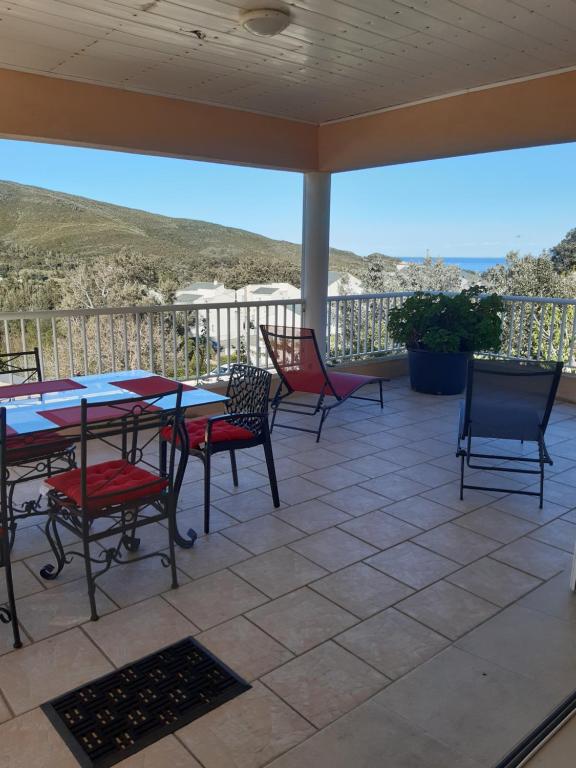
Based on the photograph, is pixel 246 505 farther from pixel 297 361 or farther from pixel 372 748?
pixel 297 361

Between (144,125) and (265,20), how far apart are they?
1.96 m

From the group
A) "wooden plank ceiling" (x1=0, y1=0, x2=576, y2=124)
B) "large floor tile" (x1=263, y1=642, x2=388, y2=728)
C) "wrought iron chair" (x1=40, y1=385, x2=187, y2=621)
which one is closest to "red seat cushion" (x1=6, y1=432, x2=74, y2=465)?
"wrought iron chair" (x1=40, y1=385, x2=187, y2=621)

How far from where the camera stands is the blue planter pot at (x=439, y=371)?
6126 mm

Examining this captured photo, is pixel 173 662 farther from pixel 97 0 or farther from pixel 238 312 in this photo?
pixel 238 312

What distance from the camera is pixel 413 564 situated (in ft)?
9.26

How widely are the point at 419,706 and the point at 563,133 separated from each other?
4.04 meters

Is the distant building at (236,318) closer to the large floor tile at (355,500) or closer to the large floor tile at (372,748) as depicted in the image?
the large floor tile at (355,500)

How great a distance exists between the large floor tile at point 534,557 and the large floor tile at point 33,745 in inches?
82.0

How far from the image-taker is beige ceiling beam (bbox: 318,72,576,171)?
4.24 metres

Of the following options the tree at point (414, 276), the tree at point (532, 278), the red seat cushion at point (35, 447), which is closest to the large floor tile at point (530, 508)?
the red seat cushion at point (35, 447)

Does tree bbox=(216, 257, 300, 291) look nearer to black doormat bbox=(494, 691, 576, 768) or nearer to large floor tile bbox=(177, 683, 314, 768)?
large floor tile bbox=(177, 683, 314, 768)

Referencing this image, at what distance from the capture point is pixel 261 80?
171 inches

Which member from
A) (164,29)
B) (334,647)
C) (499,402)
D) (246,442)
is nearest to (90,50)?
(164,29)

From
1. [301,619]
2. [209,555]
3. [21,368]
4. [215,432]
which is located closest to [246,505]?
[215,432]
